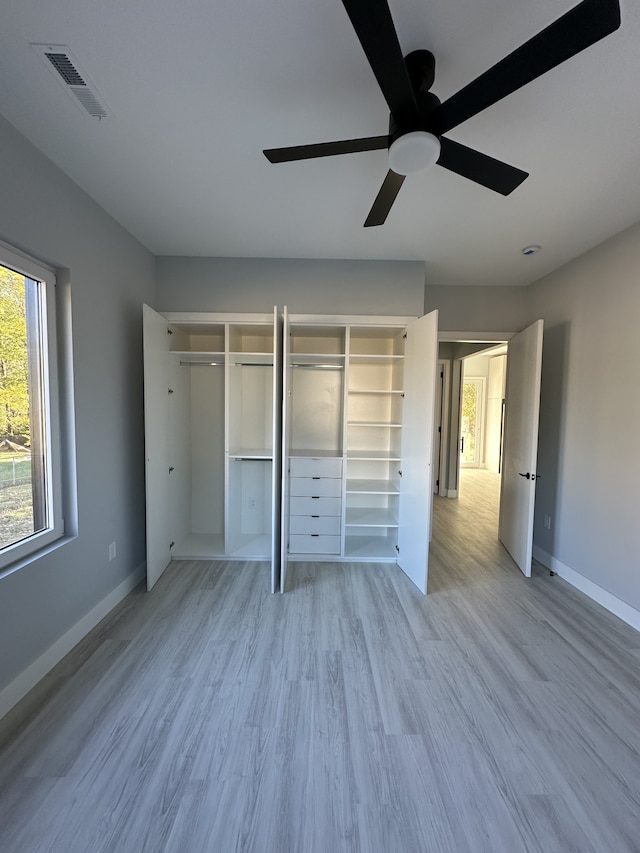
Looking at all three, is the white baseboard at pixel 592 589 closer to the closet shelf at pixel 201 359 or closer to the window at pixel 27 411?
the closet shelf at pixel 201 359

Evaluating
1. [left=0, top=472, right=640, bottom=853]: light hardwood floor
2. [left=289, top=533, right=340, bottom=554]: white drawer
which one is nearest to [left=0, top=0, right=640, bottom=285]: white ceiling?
[left=289, top=533, right=340, bottom=554]: white drawer

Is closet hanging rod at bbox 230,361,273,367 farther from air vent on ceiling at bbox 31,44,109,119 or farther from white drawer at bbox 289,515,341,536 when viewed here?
air vent on ceiling at bbox 31,44,109,119

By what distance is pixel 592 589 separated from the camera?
8.53ft

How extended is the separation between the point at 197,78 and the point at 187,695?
275 centimetres

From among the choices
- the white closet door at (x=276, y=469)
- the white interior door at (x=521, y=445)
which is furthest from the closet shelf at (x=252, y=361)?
the white interior door at (x=521, y=445)

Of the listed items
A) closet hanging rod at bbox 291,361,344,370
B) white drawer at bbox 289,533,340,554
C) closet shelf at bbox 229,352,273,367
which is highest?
closet shelf at bbox 229,352,273,367

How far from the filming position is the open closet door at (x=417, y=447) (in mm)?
2535

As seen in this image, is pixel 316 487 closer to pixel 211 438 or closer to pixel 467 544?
pixel 211 438

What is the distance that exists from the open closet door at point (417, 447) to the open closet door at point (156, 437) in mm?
2056

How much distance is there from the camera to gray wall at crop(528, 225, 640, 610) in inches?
92.7

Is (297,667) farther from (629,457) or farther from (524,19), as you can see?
(524,19)

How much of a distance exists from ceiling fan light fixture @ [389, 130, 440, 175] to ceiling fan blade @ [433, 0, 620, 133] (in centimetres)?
8

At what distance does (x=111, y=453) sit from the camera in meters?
2.38

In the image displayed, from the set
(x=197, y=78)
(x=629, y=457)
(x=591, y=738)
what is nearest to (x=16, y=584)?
(x=197, y=78)
